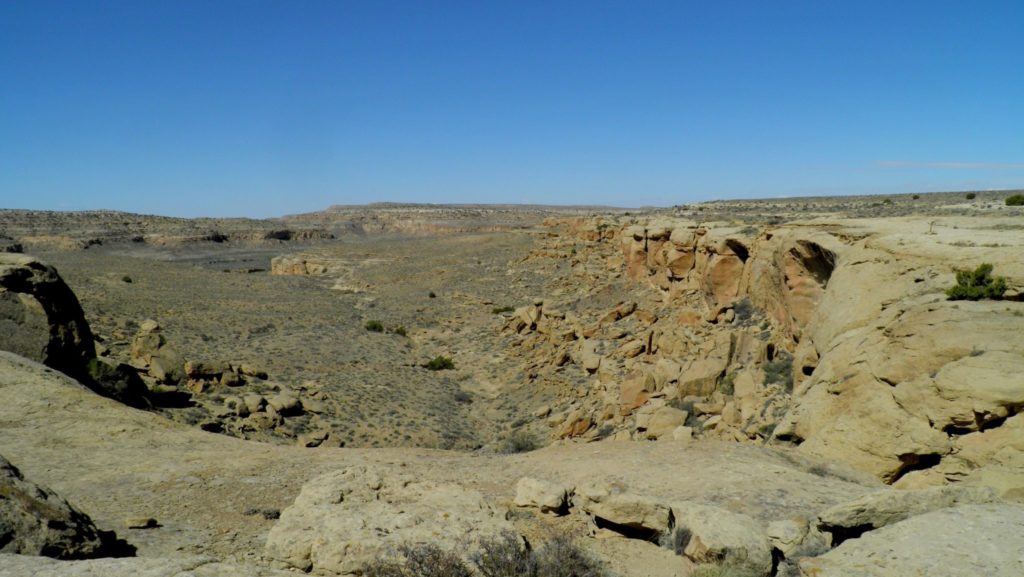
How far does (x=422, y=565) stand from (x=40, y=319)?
1361 centimetres

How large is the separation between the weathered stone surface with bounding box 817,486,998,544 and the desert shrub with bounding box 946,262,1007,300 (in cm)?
492

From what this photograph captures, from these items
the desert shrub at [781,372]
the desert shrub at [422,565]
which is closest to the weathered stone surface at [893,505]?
the desert shrub at [422,565]

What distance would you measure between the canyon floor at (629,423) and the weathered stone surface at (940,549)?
2 cm

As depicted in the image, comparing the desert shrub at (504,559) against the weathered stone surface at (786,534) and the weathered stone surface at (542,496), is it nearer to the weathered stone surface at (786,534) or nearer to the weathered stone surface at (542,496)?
the weathered stone surface at (542,496)

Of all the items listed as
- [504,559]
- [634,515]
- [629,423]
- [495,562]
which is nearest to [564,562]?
[504,559]

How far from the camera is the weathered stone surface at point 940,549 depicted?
418 centimetres

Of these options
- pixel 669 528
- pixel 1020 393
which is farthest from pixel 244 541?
pixel 1020 393

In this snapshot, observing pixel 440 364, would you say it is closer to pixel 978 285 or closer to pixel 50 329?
pixel 50 329

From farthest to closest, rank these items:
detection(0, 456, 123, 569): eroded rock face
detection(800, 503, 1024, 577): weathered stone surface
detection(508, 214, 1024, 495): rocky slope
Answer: detection(508, 214, 1024, 495): rocky slope, detection(0, 456, 123, 569): eroded rock face, detection(800, 503, 1024, 577): weathered stone surface

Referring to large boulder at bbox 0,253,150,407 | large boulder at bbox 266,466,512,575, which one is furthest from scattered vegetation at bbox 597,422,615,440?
large boulder at bbox 0,253,150,407

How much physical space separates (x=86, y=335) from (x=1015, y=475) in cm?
1879

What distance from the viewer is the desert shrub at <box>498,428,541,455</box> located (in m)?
16.3

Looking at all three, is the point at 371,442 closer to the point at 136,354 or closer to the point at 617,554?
the point at 136,354

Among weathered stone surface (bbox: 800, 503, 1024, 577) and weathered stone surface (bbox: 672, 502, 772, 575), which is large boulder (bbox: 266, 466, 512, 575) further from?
weathered stone surface (bbox: 800, 503, 1024, 577)
